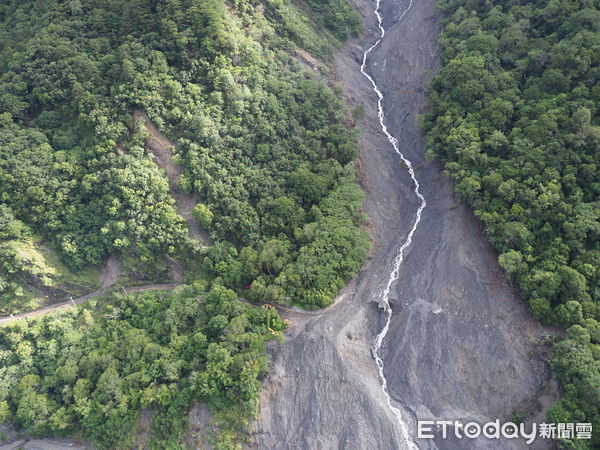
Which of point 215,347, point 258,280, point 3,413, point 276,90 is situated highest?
point 276,90

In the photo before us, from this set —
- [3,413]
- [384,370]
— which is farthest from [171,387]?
[384,370]

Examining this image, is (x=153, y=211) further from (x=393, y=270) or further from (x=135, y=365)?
(x=393, y=270)

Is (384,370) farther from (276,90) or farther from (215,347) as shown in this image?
(276,90)

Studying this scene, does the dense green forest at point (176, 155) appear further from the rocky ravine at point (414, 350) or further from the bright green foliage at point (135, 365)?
the bright green foliage at point (135, 365)
